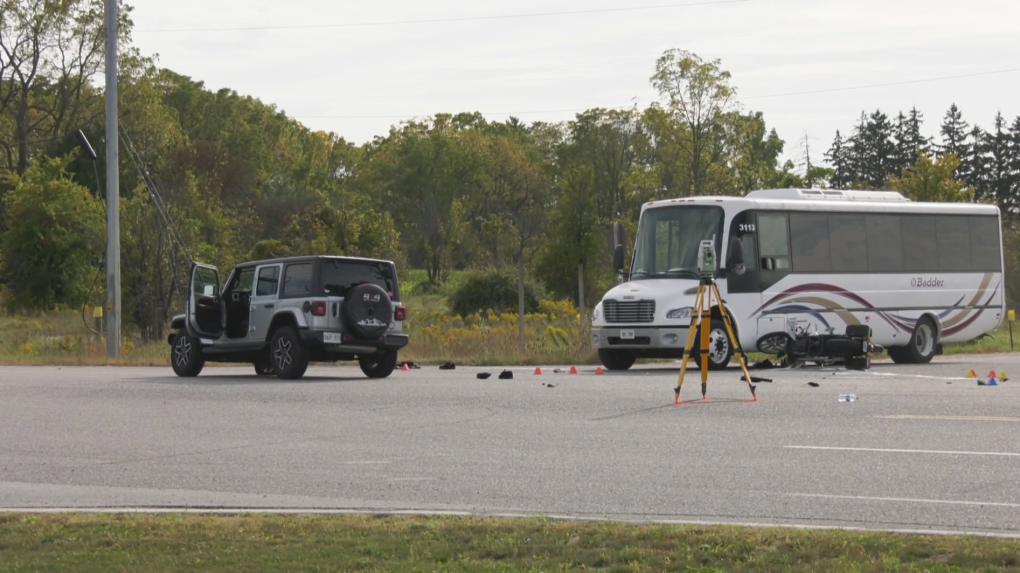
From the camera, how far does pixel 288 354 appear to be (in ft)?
71.6

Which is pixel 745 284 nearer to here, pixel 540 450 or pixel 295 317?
pixel 295 317

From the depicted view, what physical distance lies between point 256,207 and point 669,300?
69871 mm

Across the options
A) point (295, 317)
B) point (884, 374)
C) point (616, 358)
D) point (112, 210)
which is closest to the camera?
point (295, 317)

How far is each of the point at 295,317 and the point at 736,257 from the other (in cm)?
795

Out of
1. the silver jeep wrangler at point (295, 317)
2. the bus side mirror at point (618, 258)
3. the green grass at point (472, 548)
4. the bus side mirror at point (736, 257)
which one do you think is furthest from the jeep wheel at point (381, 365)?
the green grass at point (472, 548)

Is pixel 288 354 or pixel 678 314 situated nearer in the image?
pixel 288 354

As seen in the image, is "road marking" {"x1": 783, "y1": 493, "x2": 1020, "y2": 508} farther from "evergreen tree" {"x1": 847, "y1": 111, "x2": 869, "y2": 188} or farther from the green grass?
"evergreen tree" {"x1": 847, "y1": 111, "x2": 869, "y2": 188}

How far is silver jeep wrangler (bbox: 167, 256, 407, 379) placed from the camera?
21.6m

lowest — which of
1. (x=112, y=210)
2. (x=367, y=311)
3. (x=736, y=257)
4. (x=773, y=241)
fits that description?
(x=367, y=311)

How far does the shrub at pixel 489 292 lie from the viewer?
46969 millimetres

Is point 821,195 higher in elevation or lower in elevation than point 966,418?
higher

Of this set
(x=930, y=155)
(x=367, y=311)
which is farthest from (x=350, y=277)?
(x=930, y=155)

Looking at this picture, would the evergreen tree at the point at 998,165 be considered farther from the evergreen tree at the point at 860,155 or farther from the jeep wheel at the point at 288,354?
the jeep wheel at the point at 288,354

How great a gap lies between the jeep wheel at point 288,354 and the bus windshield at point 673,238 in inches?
260
